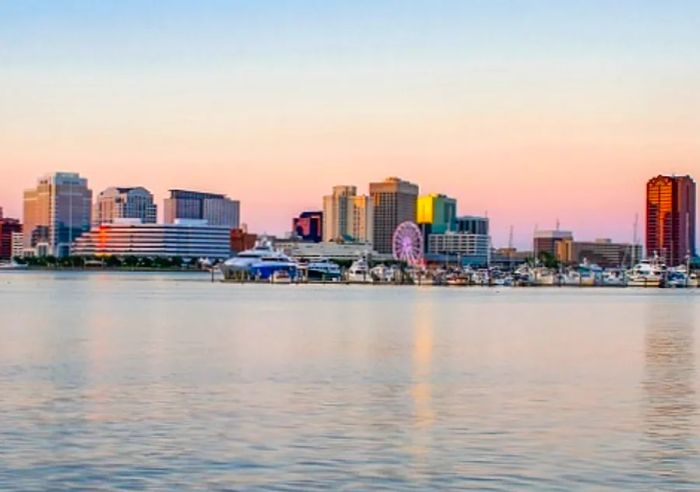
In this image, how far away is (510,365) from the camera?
45.0m

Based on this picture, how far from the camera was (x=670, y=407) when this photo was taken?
3256 cm

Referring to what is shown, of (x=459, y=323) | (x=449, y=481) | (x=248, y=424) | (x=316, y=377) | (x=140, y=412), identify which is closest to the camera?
(x=449, y=481)

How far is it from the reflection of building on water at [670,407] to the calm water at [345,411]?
86 mm

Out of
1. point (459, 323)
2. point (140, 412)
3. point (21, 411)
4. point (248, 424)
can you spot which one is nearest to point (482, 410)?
Answer: point (248, 424)

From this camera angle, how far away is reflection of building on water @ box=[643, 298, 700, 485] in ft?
78.5

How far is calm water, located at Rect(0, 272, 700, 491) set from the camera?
894 inches

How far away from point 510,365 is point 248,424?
59.7 feet

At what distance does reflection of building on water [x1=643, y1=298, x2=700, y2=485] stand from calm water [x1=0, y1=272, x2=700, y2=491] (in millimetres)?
86

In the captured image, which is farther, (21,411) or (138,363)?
(138,363)

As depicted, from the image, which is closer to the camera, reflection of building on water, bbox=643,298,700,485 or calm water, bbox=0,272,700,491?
calm water, bbox=0,272,700,491

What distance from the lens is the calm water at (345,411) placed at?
74.5 feet

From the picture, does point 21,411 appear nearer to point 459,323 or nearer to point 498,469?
point 498,469

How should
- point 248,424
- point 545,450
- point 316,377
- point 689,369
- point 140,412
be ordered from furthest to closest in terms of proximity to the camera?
point 689,369 < point 316,377 < point 140,412 < point 248,424 < point 545,450

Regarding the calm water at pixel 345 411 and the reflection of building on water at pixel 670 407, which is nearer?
the calm water at pixel 345 411
